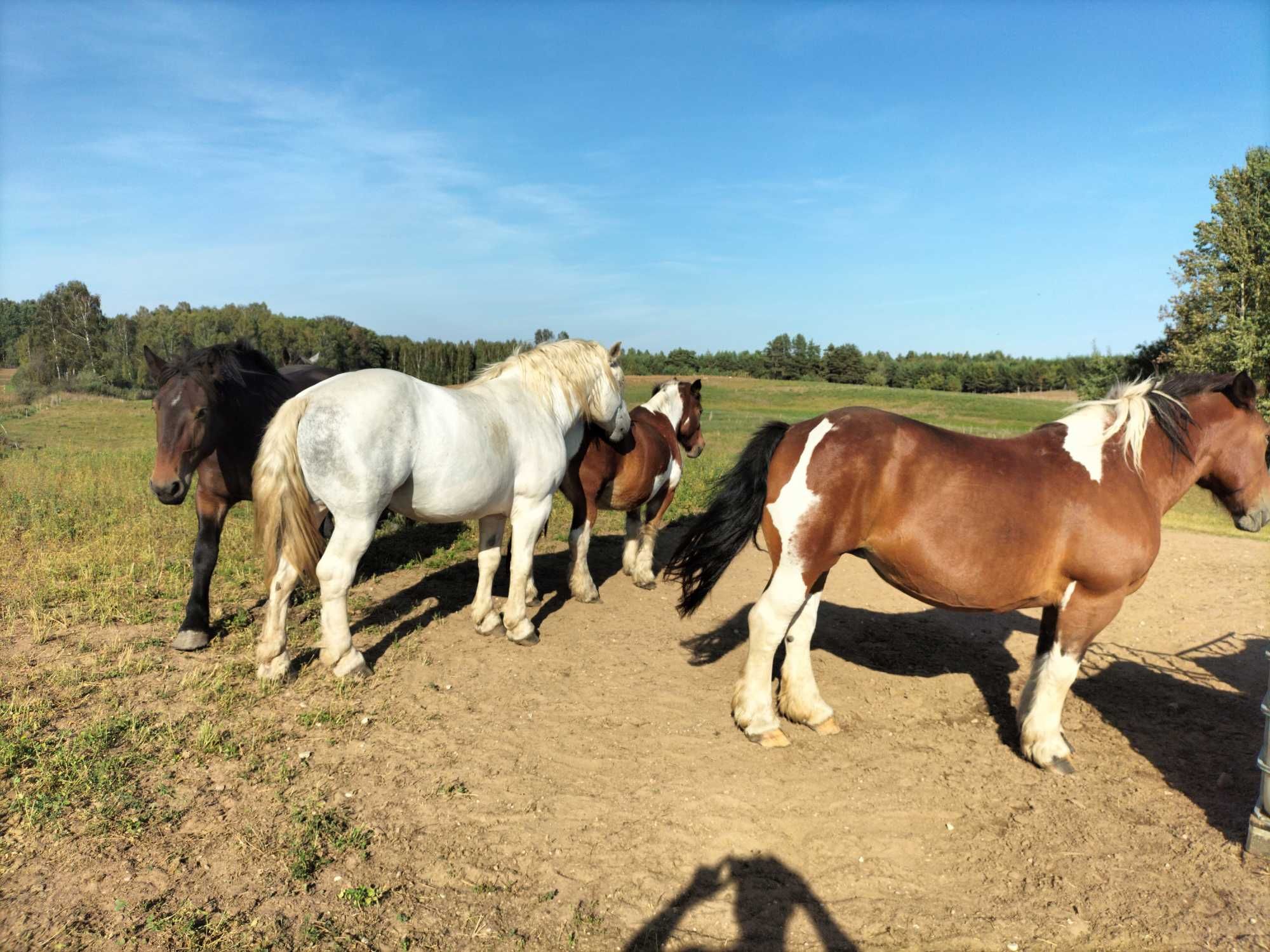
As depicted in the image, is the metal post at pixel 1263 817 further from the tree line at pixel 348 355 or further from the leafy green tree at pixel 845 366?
the leafy green tree at pixel 845 366

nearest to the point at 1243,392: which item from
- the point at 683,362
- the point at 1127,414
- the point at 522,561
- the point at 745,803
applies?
the point at 1127,414

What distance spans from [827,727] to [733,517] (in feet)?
5.03

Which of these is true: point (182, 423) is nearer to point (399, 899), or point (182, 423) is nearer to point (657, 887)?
point (399, 899)

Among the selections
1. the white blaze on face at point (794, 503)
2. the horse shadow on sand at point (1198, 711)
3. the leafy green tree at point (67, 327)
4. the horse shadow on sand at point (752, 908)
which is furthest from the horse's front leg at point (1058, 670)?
the leafy green tree at point (67, 327)

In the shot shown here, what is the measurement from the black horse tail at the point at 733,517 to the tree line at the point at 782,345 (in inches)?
85.7

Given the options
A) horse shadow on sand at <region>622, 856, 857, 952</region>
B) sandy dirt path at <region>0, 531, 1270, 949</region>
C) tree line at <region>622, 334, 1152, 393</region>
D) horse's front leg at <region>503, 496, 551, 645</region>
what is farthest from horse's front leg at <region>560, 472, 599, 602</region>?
tree line at <region>622, 334, 1152, 393</region>

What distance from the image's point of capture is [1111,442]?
4246mm

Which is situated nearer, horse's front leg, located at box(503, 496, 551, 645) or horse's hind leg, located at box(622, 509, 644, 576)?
horse's front leg, located at box(503, 496, 551, 645)

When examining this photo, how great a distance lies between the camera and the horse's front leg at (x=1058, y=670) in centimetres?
408

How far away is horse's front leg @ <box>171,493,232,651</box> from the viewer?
199 inches

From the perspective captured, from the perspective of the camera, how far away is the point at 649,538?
326 inches

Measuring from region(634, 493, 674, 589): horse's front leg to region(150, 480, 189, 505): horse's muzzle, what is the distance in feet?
14.9

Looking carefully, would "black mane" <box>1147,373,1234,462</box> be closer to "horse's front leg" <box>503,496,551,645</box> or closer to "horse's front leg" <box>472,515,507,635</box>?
"horse's front leg" <box>503,496,551,645</box>

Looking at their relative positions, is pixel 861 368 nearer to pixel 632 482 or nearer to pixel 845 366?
pixel 845 366
